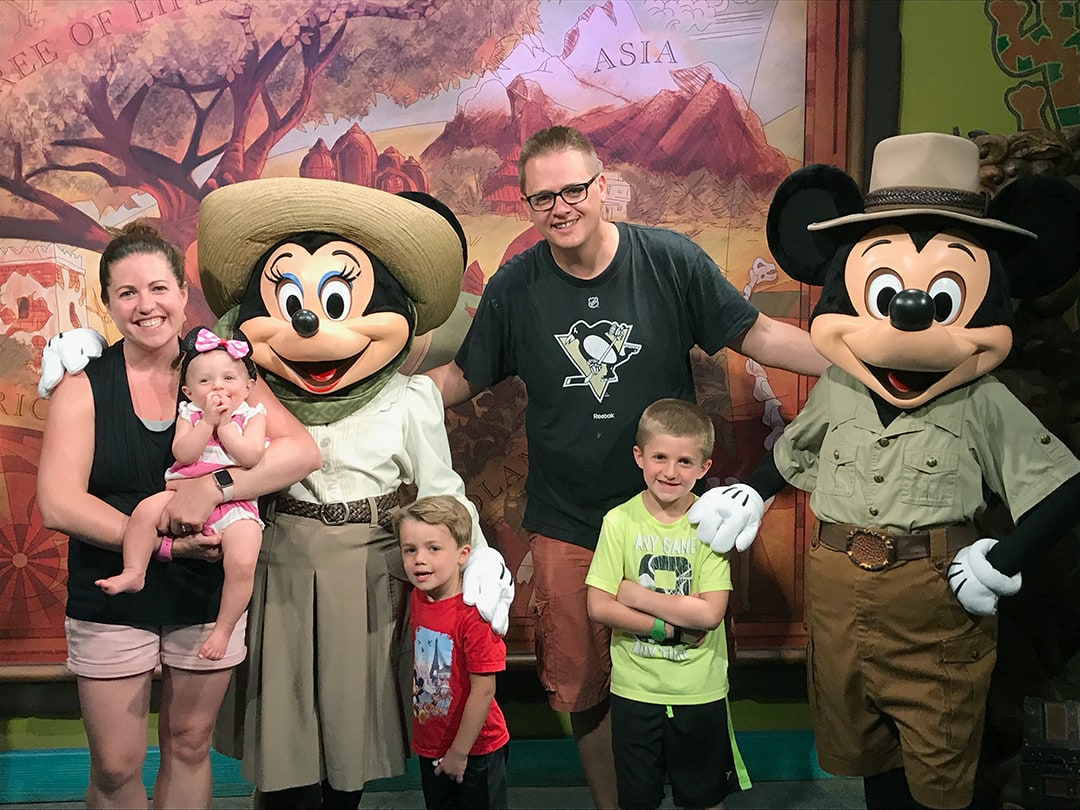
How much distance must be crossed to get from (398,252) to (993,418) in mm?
1470

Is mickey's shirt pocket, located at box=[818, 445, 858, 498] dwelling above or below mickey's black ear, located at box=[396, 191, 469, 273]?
below

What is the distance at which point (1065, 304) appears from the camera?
2594 millimetres

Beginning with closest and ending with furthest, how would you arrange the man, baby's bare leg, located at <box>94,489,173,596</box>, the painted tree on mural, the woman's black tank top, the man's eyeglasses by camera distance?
baby's bare leg, located at <box>94,489,173,596</box> → the woman's black tank top → the man's eyeglasses → the man → the painted tree on mural

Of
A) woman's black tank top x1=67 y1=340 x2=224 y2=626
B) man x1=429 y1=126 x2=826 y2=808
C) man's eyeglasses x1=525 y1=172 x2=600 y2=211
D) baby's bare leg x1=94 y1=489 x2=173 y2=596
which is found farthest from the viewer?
man x1=429 y1=126 x2=826 y2=808

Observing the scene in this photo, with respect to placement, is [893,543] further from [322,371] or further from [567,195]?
[322,371]

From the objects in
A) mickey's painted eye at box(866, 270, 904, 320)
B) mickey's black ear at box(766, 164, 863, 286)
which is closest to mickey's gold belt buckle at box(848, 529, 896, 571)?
mickey's painted eye at box(866, 270, 904, 320)

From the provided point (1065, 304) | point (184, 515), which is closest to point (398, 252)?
point (184, 515)

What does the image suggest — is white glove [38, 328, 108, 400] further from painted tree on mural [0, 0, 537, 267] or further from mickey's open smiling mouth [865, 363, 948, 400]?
mickey's open smiling mouth [865, 363, 948, 400]

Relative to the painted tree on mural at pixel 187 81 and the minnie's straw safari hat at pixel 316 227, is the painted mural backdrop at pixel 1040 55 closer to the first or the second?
the painted tree on mural at pixel 187 81

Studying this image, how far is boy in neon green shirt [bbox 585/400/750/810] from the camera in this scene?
232cm

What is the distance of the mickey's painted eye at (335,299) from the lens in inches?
92.0

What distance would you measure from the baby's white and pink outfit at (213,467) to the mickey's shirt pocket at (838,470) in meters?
1.37

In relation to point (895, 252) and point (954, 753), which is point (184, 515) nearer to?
point (895, 252)

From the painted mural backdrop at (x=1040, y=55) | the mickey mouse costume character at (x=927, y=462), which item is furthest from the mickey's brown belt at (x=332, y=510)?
the painted mural backdrop at (x=1040, y=55)
